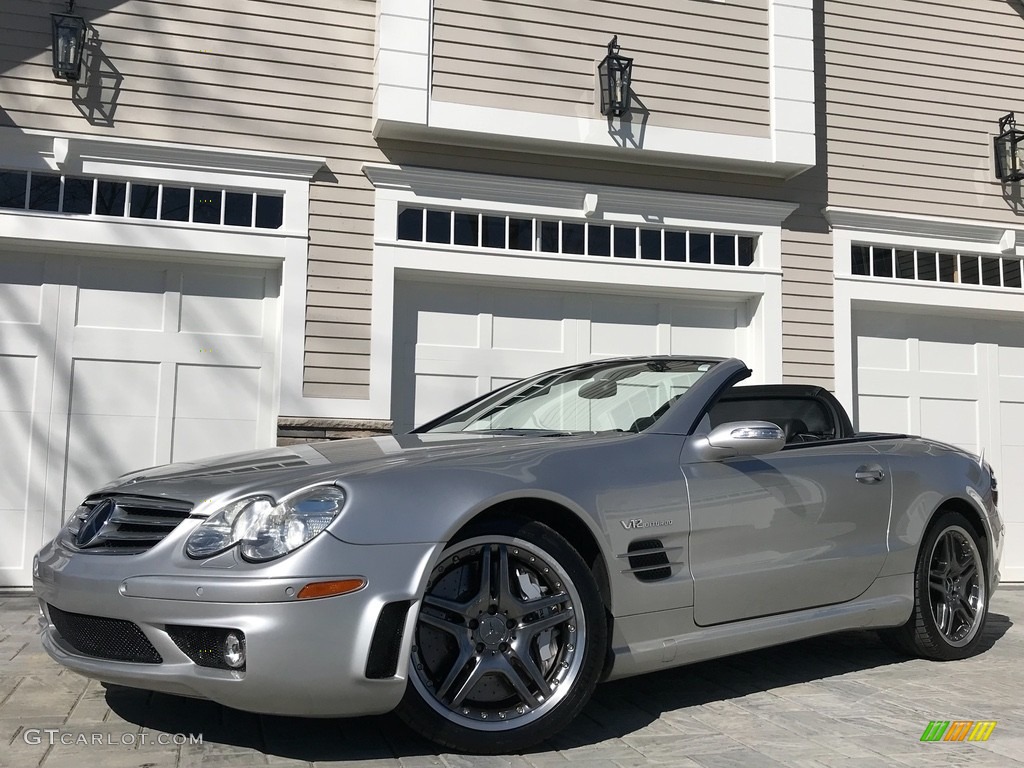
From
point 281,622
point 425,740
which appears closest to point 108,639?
point 281,622

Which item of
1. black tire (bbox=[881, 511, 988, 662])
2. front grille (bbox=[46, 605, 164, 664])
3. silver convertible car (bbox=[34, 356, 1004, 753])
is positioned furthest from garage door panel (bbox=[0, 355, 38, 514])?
black tire (bbox=[881, 511, 988, 662])

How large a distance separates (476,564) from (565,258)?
15.3 ft

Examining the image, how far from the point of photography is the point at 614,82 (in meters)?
7.27

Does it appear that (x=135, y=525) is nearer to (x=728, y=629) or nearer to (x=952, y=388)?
(x=728, y=629)

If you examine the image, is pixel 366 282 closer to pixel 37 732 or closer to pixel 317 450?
pixel 317 450

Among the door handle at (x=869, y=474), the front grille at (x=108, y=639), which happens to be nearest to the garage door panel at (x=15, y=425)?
the front grille at (x=108, y=639)

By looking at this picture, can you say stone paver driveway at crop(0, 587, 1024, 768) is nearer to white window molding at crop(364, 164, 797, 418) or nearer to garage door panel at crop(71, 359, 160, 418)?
garage door panel at crop(71, 359, 160, 418)

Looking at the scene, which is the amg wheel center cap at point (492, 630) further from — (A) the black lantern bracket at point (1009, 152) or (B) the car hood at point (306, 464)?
(A) the black lantern bracket at point (1009, 152)

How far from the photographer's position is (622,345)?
7.71 metres

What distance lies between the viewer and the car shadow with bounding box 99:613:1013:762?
2996 mm

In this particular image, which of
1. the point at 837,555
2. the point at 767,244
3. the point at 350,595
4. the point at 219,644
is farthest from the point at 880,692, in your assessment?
the point at 767,244

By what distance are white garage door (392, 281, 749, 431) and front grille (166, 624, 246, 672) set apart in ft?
14.3

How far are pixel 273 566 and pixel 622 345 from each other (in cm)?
528

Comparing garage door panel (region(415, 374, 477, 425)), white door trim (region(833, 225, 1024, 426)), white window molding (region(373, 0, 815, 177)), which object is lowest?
garage door panel (region(415, 374, 477, 425))
